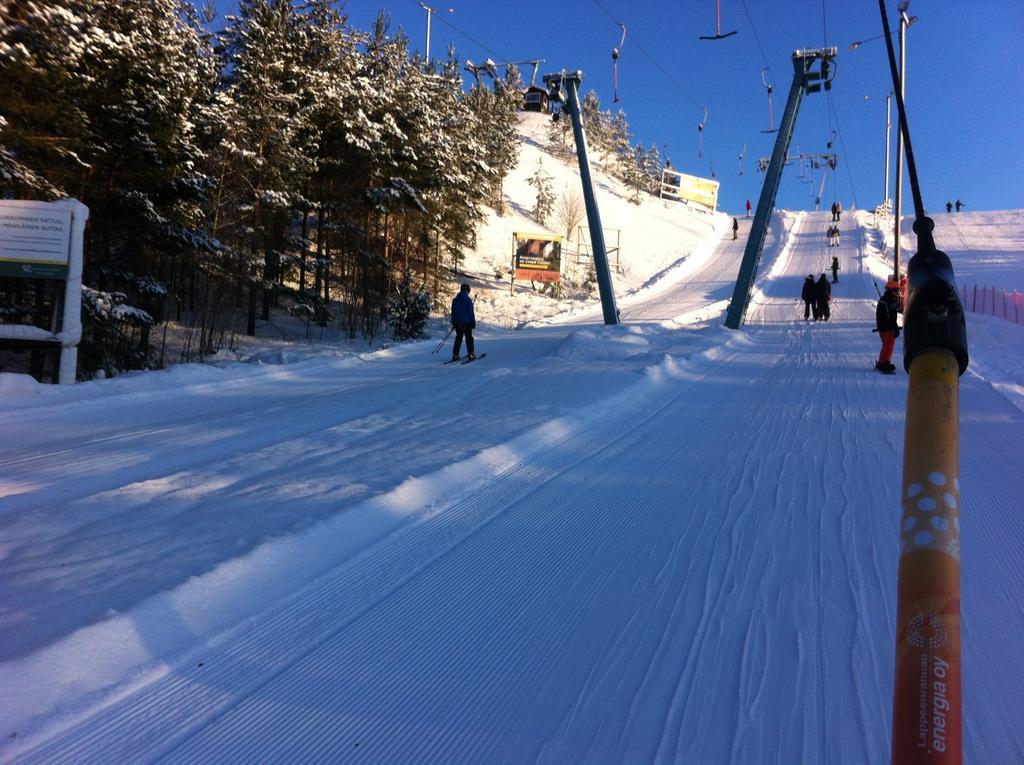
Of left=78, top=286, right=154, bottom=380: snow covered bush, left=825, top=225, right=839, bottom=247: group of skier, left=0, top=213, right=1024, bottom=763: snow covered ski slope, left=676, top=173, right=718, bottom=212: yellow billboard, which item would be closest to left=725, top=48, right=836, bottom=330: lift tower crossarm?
left=0, top=213, right=1024, bottom=763: snow covered ski slope

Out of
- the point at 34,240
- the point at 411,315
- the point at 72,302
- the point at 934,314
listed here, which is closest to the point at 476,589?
the point at 934,314

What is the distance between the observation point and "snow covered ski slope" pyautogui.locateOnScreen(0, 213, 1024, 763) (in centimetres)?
274

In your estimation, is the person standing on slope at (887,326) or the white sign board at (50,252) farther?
the person standing on slope at (887,326)

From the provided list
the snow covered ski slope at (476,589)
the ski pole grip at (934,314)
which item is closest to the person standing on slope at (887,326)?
the snow covered ski slope at (476,589)

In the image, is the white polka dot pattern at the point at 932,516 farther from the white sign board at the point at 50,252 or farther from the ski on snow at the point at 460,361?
the ski on snow at the point at 460,361

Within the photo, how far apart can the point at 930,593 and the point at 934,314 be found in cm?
64

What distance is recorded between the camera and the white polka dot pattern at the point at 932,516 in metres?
1.41

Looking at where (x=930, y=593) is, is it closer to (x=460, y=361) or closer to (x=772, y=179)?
(x=460, y=361)

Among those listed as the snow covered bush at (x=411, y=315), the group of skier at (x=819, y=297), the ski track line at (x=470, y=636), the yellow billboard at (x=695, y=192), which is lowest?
the ski track line at (x=470, y=636)

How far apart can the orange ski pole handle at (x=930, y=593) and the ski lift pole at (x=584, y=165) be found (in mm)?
19494

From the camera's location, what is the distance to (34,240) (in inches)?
432

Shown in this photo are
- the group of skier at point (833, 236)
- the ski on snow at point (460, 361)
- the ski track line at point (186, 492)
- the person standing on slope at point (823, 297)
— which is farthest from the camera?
the group of skier at point (833, 236)

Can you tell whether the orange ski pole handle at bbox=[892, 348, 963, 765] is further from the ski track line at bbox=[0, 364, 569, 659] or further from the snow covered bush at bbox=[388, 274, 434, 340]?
the snow covered bush at bbox=[388, 274, 434, 340]

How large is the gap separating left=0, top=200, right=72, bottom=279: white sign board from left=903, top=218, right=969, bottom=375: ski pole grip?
1277 centimetres
